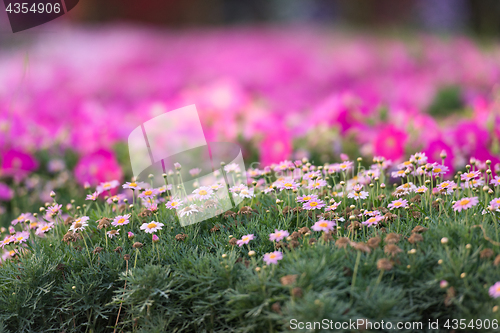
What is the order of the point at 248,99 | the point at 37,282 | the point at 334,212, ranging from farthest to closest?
the point at 248,99 → the point at 334,212 → the point at 37,282

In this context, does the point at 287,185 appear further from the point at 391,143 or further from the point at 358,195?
the point at 391,143

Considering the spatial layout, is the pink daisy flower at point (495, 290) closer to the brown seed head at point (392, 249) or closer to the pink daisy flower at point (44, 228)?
the brown seed head at point (392, 249)

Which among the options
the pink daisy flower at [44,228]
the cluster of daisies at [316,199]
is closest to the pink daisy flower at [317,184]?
the cluster of daisies at [316,199]

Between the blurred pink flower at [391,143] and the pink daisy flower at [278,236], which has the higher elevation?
the pink daisy flower at [278,236]

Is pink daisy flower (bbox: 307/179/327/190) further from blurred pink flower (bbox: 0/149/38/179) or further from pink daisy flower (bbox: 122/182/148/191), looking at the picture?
blurred pink flower (bbox: 0/149/38/179)

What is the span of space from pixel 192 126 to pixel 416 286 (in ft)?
6.22

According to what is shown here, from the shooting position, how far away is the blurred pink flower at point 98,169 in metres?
2.77

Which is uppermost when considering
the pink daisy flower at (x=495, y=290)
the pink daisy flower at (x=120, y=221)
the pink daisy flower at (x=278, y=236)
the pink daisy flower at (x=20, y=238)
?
the pink daisy flower at (x=20, y=238)

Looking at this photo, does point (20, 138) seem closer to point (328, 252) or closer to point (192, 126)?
point (192, 126)

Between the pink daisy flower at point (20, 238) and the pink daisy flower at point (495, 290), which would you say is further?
→ the pink daisy flower at point (20, 238)

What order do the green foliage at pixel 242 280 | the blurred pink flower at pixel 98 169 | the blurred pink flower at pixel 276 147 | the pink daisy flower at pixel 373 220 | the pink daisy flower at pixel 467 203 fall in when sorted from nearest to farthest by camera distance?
the green foliage at pixel 242 280 < the pink daisy flower at pixel 467 203 < the pink daisy flower at pixel 373 220 < the blurred pink flower at pixel 276 147 < the blurred pink flower at pixel 98 169

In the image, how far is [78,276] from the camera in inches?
61.3

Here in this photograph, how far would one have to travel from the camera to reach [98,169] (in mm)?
2764

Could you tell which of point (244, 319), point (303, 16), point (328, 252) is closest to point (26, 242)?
point (244, 319)
